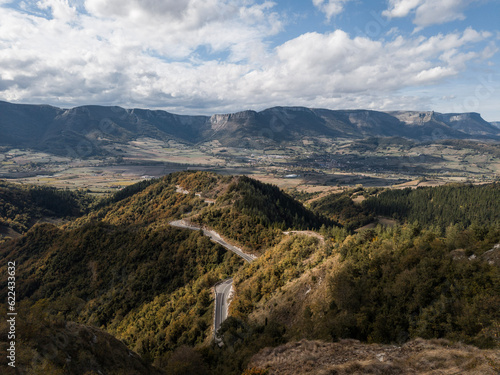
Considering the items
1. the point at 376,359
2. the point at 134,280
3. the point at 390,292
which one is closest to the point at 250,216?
the point at 134,280

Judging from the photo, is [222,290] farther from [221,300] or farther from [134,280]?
[134,280]

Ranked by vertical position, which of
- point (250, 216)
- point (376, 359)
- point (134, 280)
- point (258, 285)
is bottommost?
point (134, 280)

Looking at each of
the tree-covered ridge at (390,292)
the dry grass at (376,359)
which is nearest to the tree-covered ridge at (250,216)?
the tree-covered ridge at (390,292)

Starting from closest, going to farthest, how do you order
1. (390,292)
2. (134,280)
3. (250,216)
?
1. (390,292)
2. (134,280)
3. (250,216)

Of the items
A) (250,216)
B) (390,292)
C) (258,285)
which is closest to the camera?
(390,292)

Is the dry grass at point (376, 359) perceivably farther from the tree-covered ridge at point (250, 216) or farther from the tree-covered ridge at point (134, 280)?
the tree-covered ridge at point (250, 216)

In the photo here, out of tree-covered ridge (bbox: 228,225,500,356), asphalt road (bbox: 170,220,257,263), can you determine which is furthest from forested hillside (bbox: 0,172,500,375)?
asphalt road (bbox: 170,220,257,263)

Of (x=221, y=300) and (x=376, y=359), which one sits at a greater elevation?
(x=376, y=359)

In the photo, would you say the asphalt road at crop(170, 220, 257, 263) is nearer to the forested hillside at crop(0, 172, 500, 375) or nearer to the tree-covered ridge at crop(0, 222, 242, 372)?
the tree-covered ridge at crop(0, 222, 242, 372)

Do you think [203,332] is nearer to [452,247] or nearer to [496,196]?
[452,247]
